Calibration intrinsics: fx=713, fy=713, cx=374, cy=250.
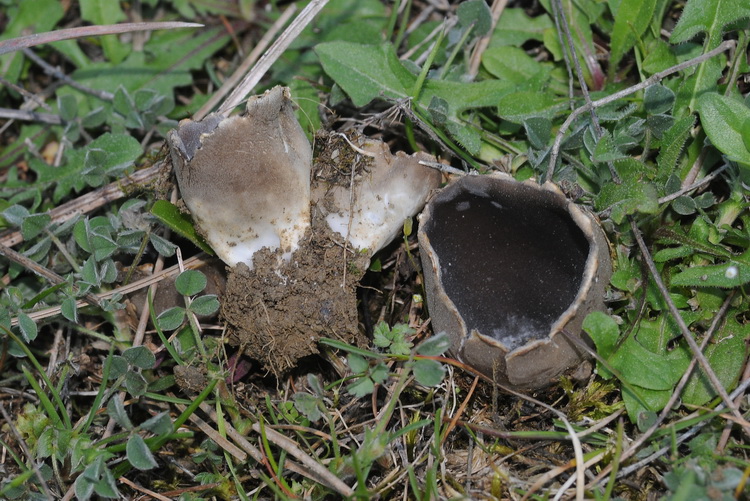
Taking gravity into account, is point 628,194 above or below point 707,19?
below

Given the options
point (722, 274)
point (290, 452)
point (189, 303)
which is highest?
point (722, 274)

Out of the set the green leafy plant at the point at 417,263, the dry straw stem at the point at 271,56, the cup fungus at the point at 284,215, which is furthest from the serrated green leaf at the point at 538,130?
the dry straw stem at the point at 271,56

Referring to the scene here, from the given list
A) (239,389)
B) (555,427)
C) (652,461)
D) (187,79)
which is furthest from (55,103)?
(652,461)

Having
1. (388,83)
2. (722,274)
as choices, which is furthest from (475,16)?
(722,274)

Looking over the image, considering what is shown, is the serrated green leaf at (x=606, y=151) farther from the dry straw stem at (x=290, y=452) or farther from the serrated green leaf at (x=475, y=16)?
the dry straw stem at (x=290, y=452)

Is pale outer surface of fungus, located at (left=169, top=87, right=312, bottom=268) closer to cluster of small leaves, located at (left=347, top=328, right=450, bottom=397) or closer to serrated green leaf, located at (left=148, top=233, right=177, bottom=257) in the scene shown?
serrated green leaf, located at (left=148, top=233, right=177, bottom=257)

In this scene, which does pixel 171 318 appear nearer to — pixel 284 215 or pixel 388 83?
pixel 284 215

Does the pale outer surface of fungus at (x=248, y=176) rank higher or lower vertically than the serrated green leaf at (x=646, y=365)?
higher

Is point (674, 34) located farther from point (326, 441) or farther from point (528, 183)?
point (326, 441)
